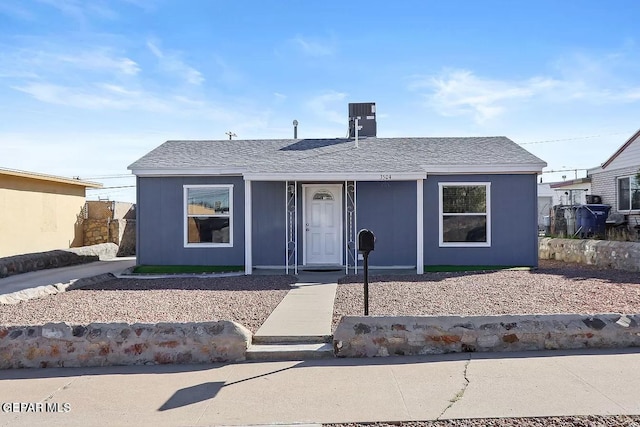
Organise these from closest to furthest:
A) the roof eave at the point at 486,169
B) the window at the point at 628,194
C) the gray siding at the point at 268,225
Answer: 1. the roof eave at the point at 486,169
2. the gray siding at the point at 268,225
3. the window at the point at 628,194

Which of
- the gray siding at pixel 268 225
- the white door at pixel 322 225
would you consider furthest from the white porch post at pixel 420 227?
the gray siding at pixel 268 225

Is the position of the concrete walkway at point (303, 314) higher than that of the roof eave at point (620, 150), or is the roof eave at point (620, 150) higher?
the roof eave at point (620, 150)

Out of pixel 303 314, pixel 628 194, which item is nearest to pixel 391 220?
pixel 303 314

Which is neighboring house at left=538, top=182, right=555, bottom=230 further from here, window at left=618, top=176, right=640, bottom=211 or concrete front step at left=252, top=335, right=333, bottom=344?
concrete front step at left=252, top=335, right=333, bottom=344

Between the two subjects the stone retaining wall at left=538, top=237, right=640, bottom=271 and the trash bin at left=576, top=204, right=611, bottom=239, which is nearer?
the stone retaining wall at left=538, top=237, right=640, bottom=271

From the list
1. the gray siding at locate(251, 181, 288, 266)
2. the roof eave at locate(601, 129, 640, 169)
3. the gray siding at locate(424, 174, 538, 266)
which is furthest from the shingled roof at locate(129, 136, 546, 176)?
the roof eave at locate(601, 129, 640, 169)

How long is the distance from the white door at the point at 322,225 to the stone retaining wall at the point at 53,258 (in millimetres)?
7417

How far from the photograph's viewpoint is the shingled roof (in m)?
13.0

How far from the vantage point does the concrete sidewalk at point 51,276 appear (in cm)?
1095

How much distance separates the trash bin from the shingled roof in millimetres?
4946

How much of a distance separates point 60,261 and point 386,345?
1250cm

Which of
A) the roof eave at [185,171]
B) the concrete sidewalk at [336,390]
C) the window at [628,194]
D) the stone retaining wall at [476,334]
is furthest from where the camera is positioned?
the window at [628,194]

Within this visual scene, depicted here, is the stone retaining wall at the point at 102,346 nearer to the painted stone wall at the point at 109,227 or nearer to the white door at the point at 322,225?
the white door at the point at 322,225

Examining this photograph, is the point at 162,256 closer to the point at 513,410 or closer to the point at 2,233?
the point at 2,233
